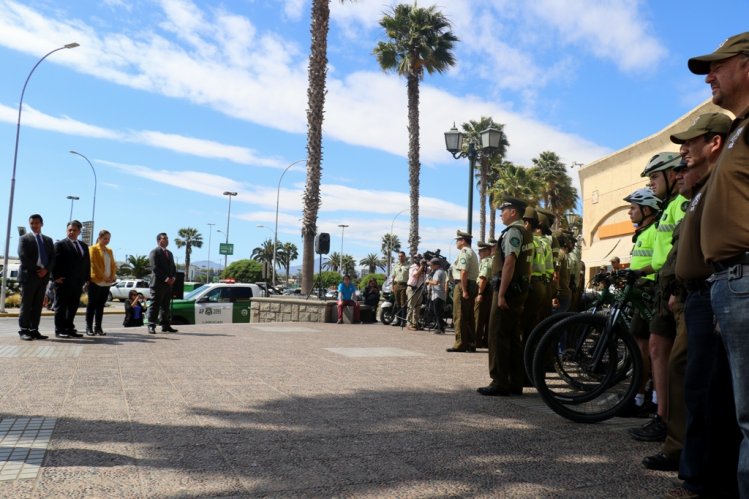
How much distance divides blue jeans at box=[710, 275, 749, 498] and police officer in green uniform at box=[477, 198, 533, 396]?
3.49 meters

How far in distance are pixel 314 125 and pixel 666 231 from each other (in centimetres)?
1664

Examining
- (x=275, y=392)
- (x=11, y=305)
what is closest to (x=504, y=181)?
(x=11, y=305)

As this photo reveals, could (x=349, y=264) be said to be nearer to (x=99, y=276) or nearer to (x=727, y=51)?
(x=99, y=276)

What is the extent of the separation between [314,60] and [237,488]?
61.7 ft

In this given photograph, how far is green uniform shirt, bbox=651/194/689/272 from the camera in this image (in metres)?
4.24

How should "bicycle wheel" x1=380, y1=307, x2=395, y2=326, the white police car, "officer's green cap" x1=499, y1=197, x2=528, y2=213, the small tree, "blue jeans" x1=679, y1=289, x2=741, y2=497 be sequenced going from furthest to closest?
the small tree → "bicycle wheel" x1=380, y1=307, x2=395, y2=326 → the white police car → "officer's green cap" x1=499, y1=197, x2=528, y2=213 → "blue jeans" x1=679, y1=289, x2=741, y2=497

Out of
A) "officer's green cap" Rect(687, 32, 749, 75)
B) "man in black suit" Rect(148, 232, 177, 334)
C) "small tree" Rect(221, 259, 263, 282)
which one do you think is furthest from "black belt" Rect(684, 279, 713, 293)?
"small tree" Rect(221, 259, 263, 282)

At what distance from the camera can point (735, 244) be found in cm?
249

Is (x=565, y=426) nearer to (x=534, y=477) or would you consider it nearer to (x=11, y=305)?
(x=534, y=477)

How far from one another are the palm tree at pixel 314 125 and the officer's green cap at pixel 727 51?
17297mm

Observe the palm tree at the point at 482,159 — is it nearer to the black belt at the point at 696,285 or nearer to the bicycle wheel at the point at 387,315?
the bicycle wheel at the point at 387,315

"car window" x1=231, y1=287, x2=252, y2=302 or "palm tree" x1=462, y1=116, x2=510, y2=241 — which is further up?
"palm tree" x1=462, y1=116, x2=510, y2=241

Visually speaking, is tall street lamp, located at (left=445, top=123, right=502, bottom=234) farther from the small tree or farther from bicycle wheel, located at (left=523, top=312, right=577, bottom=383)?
the small tree

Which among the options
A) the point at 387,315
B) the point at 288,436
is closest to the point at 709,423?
the point at 288,436
